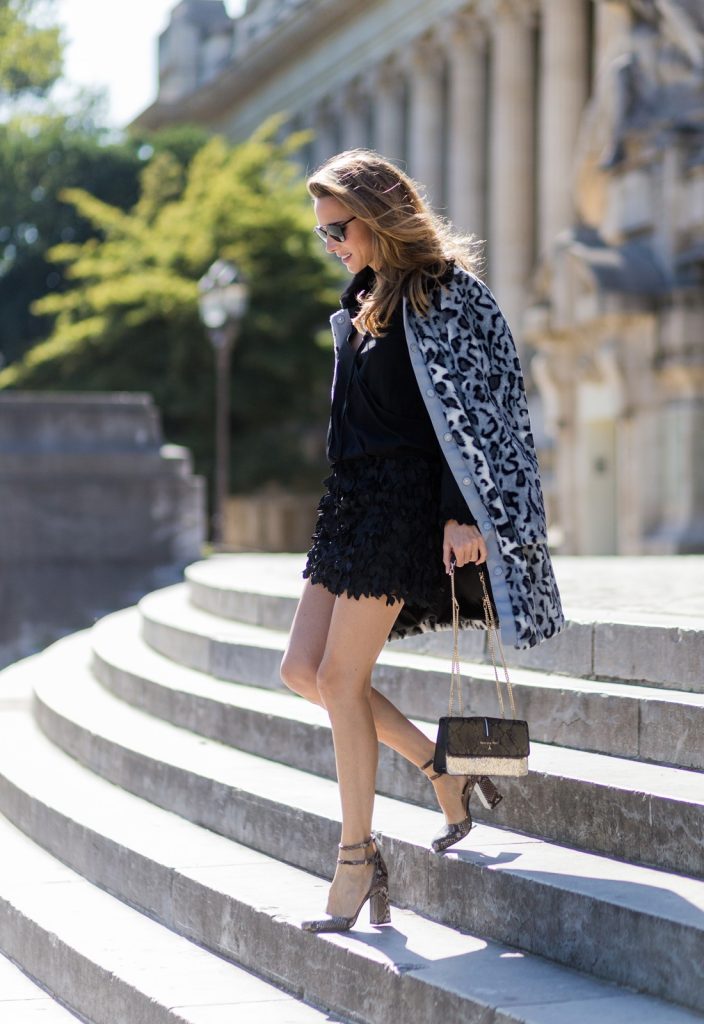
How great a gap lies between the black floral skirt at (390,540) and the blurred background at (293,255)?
3928mm

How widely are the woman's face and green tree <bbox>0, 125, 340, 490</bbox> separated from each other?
2891 cm

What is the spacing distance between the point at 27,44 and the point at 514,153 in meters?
17.8

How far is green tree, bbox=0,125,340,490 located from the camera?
1356 inches

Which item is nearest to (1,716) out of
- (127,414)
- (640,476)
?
(127,414)

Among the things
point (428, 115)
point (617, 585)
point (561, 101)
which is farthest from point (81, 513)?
point (428, 115)

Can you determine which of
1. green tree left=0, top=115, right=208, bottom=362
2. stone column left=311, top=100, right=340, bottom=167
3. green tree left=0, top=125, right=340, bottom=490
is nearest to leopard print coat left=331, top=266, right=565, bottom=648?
green tree left=0, top=125, right=340, bottom=490

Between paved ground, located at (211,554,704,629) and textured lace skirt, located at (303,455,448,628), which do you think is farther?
paved ground, located at (211,554,704,629)

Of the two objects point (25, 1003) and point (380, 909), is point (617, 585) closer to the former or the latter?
point (25, 1003)

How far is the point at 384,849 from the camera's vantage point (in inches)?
207

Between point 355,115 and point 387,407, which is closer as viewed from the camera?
point 387,407

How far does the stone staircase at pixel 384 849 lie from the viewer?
4.29 meters

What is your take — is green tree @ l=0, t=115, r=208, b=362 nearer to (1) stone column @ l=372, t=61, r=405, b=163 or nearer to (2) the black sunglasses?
(1) stone column @ l=372, t=61, r=405, b=163

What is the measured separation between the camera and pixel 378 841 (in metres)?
5.29

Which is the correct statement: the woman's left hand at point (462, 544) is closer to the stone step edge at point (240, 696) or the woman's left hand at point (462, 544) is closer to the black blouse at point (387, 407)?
the black blouse at point (387, 407)
